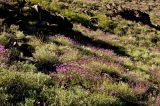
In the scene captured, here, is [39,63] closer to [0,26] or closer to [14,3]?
[0,26]

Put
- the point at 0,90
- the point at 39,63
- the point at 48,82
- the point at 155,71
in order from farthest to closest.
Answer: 1. the point at 155,71
2. the point at 39,63
3. the point at 48,82
4. the point at 0,90

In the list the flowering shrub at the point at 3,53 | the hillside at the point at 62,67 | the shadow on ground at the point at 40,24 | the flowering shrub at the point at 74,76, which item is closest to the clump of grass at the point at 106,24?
the hillside at the point at 62,67

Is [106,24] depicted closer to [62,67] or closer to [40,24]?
[40,24]

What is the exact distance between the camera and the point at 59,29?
19344mm

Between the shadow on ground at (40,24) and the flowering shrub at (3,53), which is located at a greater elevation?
the flowering shrub at (3,53)

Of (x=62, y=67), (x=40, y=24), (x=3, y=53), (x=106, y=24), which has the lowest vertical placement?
(x=106, y=24)

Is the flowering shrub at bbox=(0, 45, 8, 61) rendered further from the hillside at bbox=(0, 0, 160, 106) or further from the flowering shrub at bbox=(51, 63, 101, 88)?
the flowering shrub at bbox=(51, 63, 101, 88)

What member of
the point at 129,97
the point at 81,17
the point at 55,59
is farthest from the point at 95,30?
the point at 129,97

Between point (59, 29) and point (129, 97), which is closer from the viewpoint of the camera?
point (129, 97)

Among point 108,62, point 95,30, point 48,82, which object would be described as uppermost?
point 48,82

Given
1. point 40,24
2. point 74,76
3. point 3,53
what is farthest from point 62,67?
point 40,24

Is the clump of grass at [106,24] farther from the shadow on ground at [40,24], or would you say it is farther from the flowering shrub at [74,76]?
the flowering shrub at [74,76]

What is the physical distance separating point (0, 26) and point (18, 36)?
1203 mm

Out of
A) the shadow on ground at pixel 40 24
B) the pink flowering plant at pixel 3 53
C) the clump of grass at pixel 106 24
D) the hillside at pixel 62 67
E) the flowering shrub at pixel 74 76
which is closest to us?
the hillside at pixel 62 67
